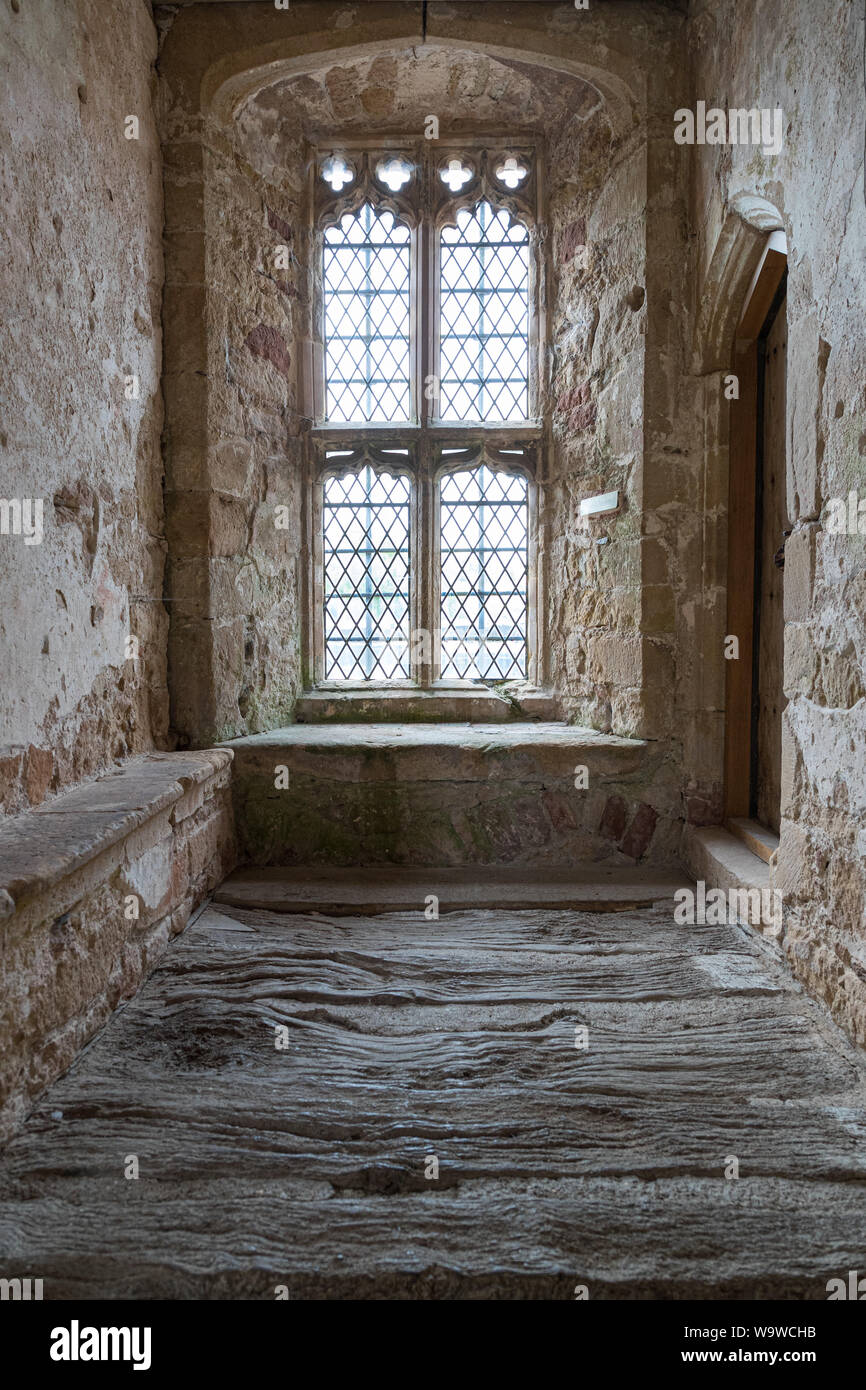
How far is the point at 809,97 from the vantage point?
2.71 meters

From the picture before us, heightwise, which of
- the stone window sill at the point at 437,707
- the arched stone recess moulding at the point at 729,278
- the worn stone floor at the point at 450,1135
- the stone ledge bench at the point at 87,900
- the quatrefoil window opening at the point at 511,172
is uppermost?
the quatrefoil window opening at the point at 511,172

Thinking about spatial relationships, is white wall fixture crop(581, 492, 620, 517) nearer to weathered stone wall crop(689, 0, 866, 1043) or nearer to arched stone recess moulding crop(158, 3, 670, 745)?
arched stone recess moulding crop(158, 3, 670, 745)

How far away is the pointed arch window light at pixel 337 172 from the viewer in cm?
502

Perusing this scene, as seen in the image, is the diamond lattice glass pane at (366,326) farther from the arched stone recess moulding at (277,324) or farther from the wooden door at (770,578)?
the wooden door at (770,578)

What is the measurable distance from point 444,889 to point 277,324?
2.94 metres

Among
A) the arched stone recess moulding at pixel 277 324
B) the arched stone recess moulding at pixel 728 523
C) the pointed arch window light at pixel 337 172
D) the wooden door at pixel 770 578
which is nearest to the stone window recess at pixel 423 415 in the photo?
the pointed arch window light at pixel 337 172

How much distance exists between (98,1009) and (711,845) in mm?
2381

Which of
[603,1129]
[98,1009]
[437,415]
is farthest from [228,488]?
[603,1129]

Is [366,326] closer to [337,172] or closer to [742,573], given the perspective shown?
[337,172]

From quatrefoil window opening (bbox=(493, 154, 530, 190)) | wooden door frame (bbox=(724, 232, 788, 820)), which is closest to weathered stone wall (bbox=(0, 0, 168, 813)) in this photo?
quatrefoil window opening (bbox=(493, 154, 530, 190))

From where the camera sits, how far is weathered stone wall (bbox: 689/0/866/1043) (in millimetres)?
2449

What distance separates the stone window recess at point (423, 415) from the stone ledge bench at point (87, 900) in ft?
5.64

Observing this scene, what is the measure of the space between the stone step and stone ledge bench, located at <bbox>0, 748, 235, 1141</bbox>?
12.3 inches

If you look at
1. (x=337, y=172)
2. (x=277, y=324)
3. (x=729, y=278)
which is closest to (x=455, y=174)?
(x=337, y=172)
